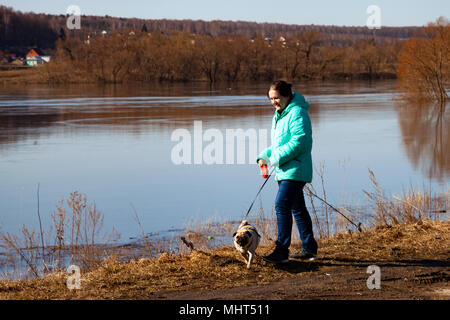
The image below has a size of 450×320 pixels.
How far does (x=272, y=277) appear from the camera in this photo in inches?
220

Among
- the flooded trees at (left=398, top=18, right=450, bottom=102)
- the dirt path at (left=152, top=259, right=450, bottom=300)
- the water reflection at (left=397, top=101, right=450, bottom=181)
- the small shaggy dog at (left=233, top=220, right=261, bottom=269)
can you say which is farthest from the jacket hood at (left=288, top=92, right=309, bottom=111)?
the flooded trees at (left=398, top=18, right=450, bottom=102)

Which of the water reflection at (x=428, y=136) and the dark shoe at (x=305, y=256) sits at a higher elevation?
the dark shoe at (x=305, y=256)

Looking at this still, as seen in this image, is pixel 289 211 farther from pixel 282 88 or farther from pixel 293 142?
pixel 282 88

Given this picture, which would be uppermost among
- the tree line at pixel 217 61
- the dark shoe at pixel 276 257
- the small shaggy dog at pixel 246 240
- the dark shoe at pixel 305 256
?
the tree line at pixel 217 61

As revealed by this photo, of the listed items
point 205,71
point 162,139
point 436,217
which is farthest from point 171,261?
point 205,71

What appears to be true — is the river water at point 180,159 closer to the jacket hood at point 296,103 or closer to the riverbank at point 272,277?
the riverbank at point 272,277

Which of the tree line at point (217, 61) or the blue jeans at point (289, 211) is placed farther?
the tree line at point (217, 61)

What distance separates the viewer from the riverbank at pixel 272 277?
16.6 feet

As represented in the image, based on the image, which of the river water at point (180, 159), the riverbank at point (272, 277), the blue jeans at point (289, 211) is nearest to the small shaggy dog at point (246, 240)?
the riverbank at point (272, 277)

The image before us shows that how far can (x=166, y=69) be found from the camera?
69625 mm

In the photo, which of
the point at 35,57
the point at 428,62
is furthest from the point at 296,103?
the point at 35,57

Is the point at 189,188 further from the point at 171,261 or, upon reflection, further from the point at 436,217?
the point at 171,261

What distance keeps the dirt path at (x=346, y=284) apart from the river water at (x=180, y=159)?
430 centimetres

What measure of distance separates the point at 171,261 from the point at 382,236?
2368mm
